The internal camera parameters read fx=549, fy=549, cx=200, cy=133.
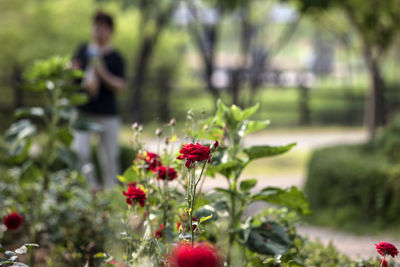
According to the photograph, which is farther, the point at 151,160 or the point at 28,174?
the point at 28,174

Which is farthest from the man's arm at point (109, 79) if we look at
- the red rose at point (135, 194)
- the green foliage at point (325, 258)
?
the red rose at point (135, 194)

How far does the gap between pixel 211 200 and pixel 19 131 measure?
1.66 m

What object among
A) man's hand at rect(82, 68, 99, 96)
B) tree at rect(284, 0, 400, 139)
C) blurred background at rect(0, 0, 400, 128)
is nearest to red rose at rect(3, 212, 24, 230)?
man's hand at rect(82, 68, 99, 96)

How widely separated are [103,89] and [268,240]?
3.50 metres

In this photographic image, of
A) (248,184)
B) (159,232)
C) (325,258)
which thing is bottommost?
(325,258)

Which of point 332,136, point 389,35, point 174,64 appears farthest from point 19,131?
point 174,64

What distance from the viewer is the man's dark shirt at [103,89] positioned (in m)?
5.43

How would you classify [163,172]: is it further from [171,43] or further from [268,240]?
[171,43]

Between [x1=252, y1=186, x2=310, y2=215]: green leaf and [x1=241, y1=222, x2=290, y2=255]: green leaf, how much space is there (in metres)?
0.13

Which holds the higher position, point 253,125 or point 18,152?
point 253,125

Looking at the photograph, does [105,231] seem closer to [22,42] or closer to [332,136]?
[22,42]

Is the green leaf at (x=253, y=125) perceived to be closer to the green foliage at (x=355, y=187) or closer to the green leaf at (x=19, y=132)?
the green leaf at (x=19, y=132)

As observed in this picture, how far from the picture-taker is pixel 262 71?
1603cm

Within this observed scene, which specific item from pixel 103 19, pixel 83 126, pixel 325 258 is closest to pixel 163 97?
pixel 103 19
